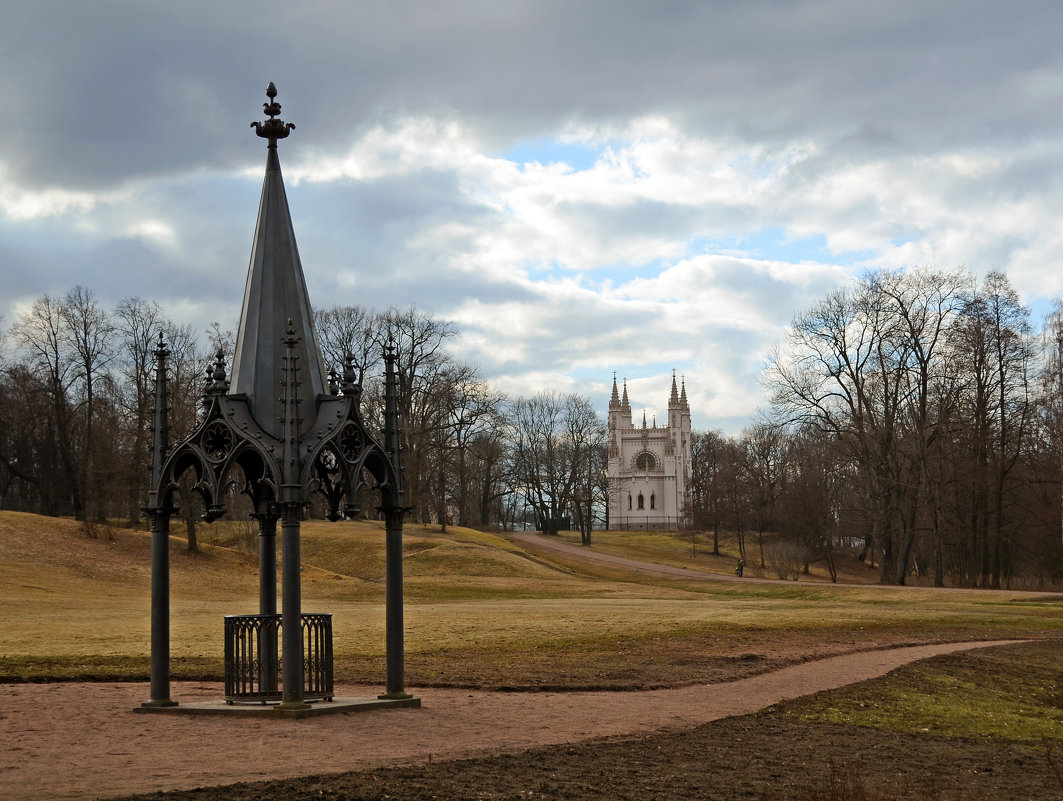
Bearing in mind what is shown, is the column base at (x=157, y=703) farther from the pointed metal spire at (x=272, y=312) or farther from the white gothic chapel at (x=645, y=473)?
the white gothic chapel at (x=645, y=473)

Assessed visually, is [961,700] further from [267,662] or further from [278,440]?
[278,440]

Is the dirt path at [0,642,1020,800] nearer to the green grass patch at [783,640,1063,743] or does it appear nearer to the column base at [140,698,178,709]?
the column base at [140,698,178,709]

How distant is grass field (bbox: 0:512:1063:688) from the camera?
20500 mm

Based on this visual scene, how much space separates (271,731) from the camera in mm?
12391

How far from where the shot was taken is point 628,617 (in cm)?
3219

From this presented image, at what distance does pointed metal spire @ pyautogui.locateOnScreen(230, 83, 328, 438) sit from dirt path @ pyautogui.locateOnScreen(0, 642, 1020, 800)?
158 inches

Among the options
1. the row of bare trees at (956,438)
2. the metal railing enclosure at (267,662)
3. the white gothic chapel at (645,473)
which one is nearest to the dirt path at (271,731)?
the metal railing enclosure at (267,662)

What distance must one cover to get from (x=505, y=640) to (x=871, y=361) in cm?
4024

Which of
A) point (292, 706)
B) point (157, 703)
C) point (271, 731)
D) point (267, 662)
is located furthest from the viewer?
point (267, 662)

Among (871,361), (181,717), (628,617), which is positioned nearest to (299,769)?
(181,717)

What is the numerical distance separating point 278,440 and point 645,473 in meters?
127

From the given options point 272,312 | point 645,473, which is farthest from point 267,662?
point 645,473

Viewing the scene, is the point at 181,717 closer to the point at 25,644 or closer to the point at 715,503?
the point at 25,644

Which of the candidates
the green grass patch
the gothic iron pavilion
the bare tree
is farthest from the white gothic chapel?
the gothic iron pavilion
